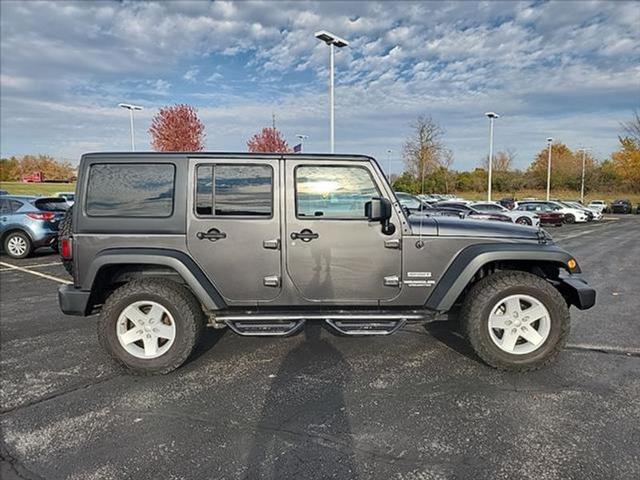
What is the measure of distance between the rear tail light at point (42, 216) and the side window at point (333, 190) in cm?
954

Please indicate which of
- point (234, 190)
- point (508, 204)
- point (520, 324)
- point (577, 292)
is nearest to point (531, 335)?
point (520, 324)

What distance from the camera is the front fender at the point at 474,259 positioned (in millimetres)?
3738

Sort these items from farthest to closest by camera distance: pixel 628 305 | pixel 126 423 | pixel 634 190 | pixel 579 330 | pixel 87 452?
pixel 634 190 → pixel 628 305 → pixel 579 330 → pixel 126 423 → pixel 87 452

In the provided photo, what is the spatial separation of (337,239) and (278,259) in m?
0.56

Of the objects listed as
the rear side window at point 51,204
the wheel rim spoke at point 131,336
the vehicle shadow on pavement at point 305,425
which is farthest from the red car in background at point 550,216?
the wheel rim spoke at point 131,336

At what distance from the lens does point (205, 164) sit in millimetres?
3848

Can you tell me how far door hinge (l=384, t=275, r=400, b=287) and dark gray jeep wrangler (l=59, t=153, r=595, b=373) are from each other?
0.01m

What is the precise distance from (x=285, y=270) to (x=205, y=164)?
47.2 inches

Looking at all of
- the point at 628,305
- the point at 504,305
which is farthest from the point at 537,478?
the point at 628,305

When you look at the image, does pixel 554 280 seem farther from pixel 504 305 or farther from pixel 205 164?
pixel 205 164

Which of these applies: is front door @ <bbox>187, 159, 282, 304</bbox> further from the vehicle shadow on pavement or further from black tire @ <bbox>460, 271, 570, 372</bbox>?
black tire @ <bbox>460, 271, 570, 372</bbox>

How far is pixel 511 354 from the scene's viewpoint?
3.78m

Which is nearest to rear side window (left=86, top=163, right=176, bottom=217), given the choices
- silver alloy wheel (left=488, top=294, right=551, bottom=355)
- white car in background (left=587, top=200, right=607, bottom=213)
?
silver alloy wheel (left=488, top=294, right=551, bottom=355)

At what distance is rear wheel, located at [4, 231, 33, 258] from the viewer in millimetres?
10531
